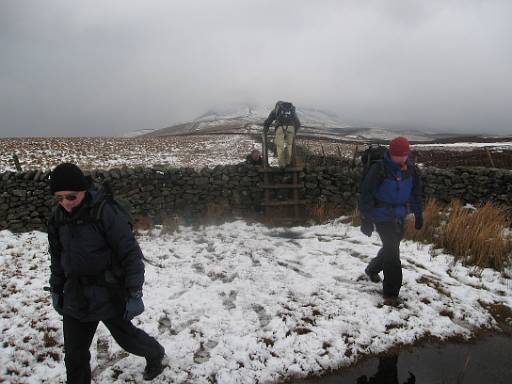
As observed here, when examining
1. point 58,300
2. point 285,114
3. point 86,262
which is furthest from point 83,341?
point 285,114

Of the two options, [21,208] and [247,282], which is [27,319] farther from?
[21,208]

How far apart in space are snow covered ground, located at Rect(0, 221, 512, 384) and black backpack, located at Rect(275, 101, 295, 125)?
3.71 metres

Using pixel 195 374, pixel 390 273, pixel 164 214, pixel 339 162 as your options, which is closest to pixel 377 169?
pixel 390 273

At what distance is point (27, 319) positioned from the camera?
4.66 metres

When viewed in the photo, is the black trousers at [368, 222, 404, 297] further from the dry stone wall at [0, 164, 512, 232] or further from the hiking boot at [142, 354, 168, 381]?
the dry stone wall at [0, 164, 512, 232]

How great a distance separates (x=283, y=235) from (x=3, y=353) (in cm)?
576

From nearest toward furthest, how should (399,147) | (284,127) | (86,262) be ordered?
(86,262) → (399,147) → (284,127)

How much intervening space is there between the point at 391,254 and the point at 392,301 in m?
0.72

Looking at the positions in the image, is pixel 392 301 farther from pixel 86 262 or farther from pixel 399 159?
pixel 86 262

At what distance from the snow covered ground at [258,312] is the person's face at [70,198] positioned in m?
1.99

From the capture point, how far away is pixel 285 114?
9.27 m

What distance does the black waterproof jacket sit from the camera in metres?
2.71

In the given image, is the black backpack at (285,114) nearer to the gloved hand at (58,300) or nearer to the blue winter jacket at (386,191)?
the blue winter jacket at (386,191)

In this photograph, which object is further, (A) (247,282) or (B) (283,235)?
(B) (283,235)
